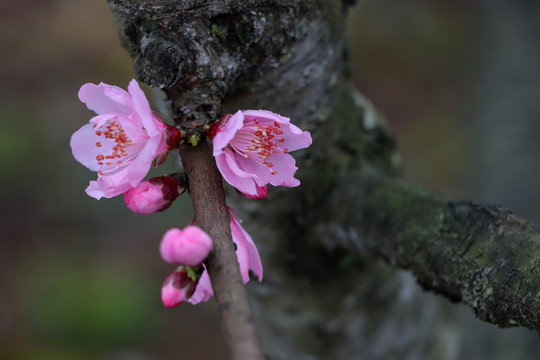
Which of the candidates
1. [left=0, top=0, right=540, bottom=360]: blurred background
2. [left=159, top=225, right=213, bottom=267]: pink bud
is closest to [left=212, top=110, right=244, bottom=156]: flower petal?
[left=159, top=225, right=213, bottom=267]: pink bud

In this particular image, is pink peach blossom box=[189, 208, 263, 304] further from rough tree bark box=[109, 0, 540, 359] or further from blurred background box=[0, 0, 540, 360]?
blurred background box=[0, 0, 540, 360]

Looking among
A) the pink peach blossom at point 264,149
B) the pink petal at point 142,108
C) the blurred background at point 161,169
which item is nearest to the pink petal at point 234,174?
the pink peach blossom at point 264,149

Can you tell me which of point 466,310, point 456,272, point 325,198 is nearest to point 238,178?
point 456,272

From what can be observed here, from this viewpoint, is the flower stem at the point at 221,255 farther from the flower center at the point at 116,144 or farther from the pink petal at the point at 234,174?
the flower center at the point at 116,144

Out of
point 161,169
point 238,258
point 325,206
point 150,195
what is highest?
point 150,195

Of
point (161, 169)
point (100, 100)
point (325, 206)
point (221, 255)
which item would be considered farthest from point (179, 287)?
point (161, 169)

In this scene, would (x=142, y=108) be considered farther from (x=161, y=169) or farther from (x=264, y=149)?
(x=161, y=169)
